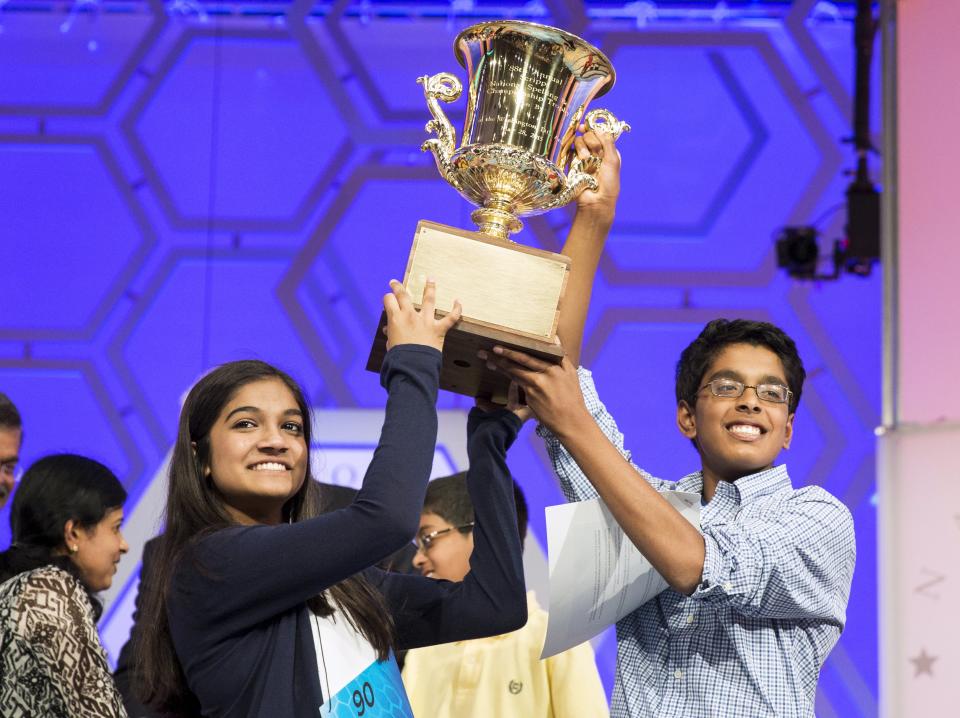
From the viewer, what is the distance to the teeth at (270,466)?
189cm

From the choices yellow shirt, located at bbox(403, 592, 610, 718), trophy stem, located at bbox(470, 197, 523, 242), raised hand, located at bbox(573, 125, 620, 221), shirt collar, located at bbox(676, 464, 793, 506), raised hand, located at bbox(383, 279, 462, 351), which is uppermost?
raised hand, located at bbox(573, 125, 620, 221)

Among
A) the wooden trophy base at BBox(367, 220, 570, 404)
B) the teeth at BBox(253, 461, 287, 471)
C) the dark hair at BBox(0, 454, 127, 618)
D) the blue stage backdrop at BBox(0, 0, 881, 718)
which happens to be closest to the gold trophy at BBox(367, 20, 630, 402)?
the wooden trophy base at BBox(367, 220, 570, 404)

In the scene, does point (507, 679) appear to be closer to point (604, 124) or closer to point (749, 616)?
point (749, 616)

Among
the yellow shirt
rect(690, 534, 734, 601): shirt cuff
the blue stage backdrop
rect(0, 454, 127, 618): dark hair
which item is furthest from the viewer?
the blue stage backdrop

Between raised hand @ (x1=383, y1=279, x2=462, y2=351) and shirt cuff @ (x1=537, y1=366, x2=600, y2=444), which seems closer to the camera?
raised hand @ (x1=383, y1=279, x2=462, y2=351)

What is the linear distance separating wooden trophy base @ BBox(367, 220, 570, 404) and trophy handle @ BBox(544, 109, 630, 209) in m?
0.26

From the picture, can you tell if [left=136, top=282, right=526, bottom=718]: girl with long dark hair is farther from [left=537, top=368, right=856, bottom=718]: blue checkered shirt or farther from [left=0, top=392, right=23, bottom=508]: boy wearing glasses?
[left=0, top=392, right=23, bottom=508]: boy wearing glasses

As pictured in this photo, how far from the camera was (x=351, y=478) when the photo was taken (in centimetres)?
524

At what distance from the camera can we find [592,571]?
→ 1933 mm

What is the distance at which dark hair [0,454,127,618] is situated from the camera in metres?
2.67

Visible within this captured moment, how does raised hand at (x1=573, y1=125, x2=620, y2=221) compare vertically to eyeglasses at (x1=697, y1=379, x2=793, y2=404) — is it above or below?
above

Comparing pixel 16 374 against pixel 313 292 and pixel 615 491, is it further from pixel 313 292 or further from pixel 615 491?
pixel 615 491

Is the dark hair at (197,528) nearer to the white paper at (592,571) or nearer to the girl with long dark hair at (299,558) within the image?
the girl with long dark hair at (299,558)

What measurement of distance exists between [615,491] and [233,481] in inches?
22.5
